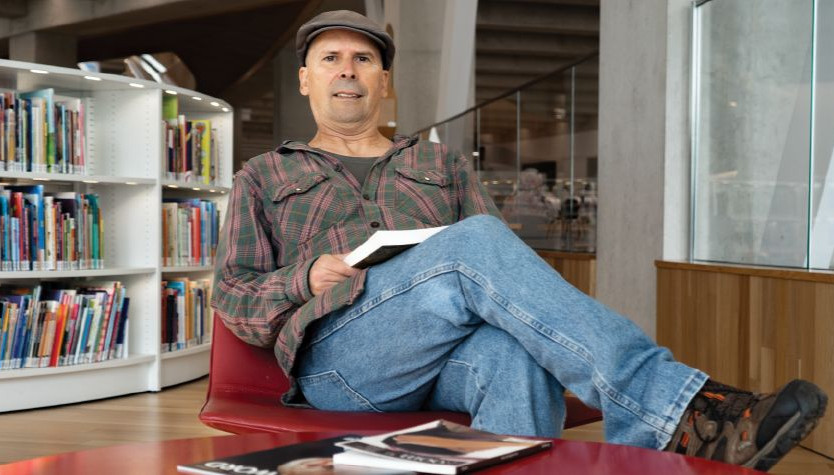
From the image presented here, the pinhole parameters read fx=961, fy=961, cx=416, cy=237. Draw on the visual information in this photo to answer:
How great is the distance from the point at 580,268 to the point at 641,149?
57.3 inches

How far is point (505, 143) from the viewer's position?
725cm

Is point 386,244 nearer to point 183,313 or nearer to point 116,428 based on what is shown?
point 116,428

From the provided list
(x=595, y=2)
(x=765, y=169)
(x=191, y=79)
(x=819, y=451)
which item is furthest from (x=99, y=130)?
(x=191, y=79)

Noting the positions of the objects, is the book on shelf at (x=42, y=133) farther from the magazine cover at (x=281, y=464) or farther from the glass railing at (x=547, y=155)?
the magazine cover at (x=281, y=464)

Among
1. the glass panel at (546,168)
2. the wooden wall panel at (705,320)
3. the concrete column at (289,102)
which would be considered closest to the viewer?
the wooden wall panel at (705,320)

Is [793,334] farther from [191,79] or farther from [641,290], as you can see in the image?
[191,79]

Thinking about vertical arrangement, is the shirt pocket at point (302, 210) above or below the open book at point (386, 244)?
above

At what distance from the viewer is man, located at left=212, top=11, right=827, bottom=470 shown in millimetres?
1323

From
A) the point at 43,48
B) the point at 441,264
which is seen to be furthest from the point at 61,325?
the point at 43,48

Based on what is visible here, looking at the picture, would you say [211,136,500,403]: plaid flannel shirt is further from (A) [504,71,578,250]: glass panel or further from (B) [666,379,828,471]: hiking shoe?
(A) [504,71,578,250]: glass panel

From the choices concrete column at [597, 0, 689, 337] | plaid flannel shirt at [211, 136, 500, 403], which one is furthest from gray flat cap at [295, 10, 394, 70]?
concrete column at [597, 0, 689, 337]

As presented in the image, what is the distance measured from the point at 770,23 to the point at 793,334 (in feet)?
3.84

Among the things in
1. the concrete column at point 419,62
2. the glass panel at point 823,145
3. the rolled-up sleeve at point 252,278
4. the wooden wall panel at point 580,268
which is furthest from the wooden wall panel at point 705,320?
the concrete column at point 419,62

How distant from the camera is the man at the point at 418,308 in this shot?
132 cm
